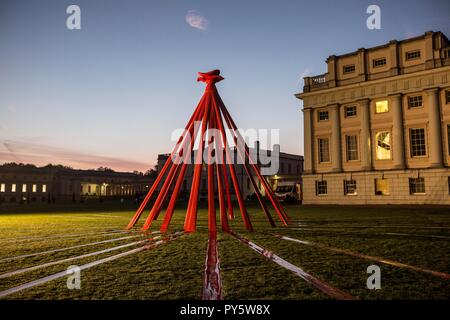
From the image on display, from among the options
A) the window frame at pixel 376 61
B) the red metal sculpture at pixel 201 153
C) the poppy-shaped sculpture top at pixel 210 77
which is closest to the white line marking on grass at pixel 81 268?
the red metal sculpture at pixel 201 153

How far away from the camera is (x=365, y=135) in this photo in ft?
113

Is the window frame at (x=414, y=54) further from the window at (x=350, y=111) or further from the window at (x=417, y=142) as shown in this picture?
the window at (x=417, y=142)

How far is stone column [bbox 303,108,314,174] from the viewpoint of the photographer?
124ft

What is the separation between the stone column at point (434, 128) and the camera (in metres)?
30.4

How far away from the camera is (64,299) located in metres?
4.75

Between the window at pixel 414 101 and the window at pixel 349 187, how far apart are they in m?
9.25

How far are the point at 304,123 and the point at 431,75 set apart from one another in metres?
13.0

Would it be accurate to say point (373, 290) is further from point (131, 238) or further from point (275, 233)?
point (131, 238)

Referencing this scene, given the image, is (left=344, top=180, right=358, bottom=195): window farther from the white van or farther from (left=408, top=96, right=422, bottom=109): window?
(left=408, top=96, right=422, bottom=109): window

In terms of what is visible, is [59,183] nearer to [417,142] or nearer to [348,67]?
[348,67]

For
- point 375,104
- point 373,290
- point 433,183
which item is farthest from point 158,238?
point 375,104

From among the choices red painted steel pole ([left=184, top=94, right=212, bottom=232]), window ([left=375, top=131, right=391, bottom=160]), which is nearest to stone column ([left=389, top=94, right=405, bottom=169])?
window ([left=375, top=131, right=391, bottom=160])
